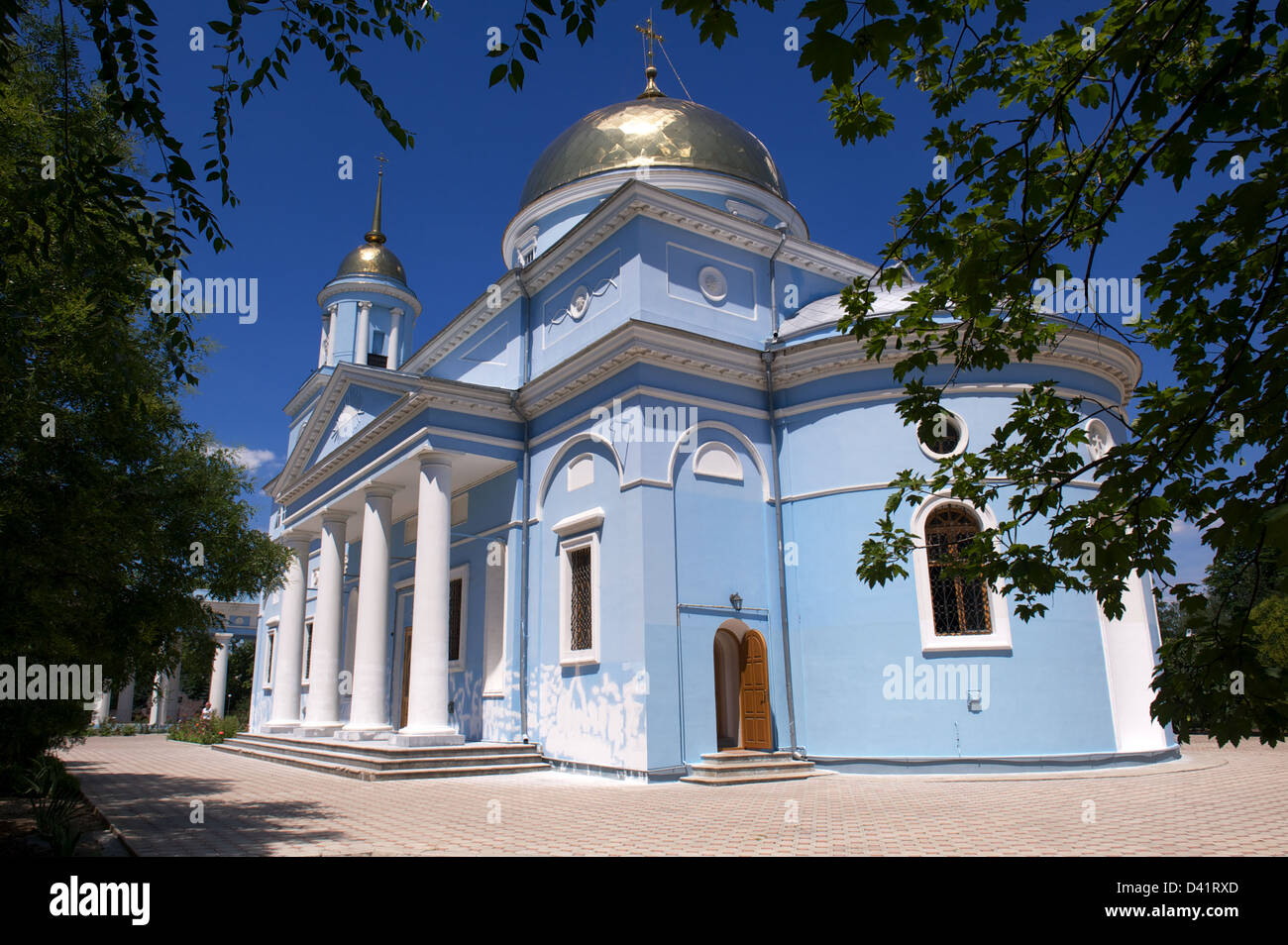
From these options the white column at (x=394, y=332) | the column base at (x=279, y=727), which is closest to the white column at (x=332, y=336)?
the white column at (x=394, y=332)

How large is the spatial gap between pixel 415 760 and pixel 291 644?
9.48m

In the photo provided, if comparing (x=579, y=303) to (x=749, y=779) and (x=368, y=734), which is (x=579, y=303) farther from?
(x=749, y=779)

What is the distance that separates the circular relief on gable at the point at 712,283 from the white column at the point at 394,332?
15.0 m

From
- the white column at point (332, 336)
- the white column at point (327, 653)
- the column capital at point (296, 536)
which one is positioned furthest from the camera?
the white column at point (332, 336)

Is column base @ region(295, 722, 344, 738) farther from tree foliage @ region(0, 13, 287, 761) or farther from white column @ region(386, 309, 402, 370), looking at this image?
white column @ region(386, 309, 402, 370)

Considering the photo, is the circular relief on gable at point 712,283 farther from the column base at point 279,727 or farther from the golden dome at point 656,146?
the column base at point 279,727

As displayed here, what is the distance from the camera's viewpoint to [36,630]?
247 inches

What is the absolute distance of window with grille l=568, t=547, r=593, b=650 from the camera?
14156 mm

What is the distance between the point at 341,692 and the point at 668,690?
38.9 ft

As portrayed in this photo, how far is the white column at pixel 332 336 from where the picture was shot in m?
27.5

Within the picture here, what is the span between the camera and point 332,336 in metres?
27.8

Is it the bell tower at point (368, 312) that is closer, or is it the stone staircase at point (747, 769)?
the stone staircase at point (747, 769)
